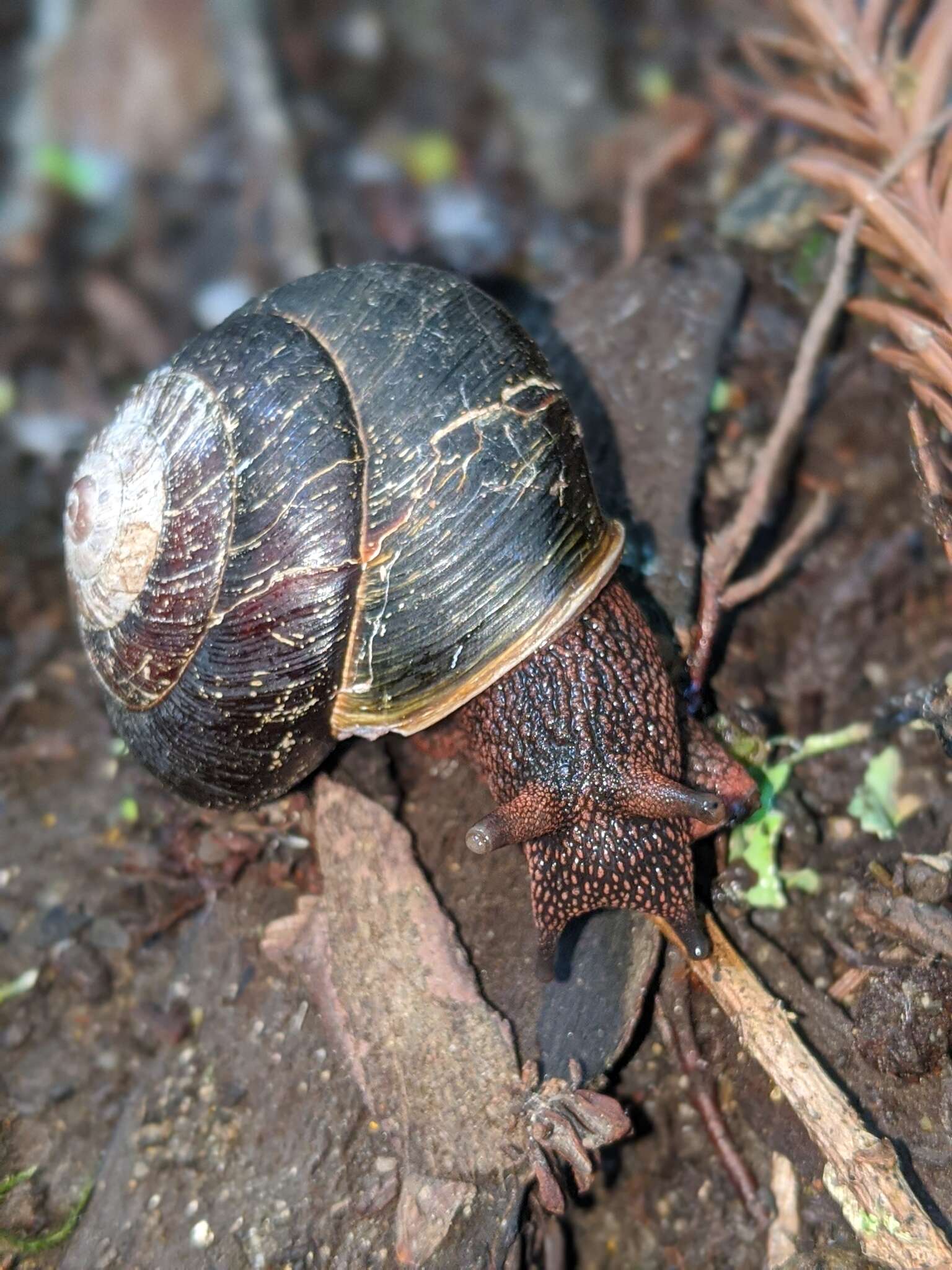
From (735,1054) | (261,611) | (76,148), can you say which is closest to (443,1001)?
(735,1054)

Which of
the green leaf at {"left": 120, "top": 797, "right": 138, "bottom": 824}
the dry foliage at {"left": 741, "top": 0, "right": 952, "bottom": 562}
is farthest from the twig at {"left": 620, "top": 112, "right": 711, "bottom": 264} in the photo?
the green leaf at {"left": 120, "top": 797, "right": 138, "bottom": 824}

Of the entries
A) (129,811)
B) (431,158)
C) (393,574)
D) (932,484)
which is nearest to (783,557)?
(932,484)

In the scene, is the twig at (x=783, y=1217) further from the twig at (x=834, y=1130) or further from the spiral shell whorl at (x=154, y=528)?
the spiral shell whorl at (x=154, y=528)

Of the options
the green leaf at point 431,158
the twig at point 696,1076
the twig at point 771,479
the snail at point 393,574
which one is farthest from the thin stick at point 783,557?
the green leaf at point 431,158

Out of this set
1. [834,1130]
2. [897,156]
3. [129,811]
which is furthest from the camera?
[129,811]

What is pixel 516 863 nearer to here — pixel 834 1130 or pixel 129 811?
pixel 834 1130

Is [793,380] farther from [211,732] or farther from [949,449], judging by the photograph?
[211,732]

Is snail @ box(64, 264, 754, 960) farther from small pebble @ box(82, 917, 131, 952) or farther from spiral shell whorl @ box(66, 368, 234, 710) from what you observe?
small pebble @ box(82, 917, 131, 952)
